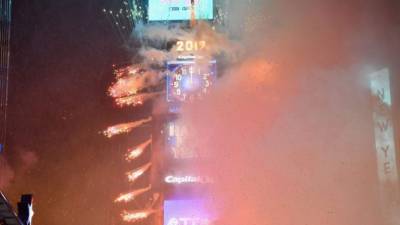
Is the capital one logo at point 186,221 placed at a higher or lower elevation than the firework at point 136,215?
lower

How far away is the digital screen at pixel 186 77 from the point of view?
14383 millimetres

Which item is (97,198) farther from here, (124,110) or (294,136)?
(294,136)

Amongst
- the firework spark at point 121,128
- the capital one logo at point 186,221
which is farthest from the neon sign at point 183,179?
the firework spark at point 121,128

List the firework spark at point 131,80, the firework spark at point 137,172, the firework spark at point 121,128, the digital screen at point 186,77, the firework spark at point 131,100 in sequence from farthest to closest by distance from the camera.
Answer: the firework spark at point 121,128, the firework spark at point 137,172, the digital screen at point 186,77, the firework spark at point 131,100, the firework spark at point 131,80

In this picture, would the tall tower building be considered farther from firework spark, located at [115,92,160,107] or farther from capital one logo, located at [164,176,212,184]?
capital one logo, located at [164,176,212,184]

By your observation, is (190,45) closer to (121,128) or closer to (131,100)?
(131,100)

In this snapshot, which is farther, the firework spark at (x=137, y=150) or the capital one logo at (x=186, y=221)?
the firework spark at (x=137, y=150)

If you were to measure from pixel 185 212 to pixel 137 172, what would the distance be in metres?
1.92

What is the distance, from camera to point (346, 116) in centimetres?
1112

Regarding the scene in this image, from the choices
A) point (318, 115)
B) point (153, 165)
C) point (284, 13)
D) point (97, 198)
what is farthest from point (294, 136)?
point (97, 198)

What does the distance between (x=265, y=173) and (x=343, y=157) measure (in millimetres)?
1969

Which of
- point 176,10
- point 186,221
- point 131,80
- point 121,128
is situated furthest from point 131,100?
point 186,221

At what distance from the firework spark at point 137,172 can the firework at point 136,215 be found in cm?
95

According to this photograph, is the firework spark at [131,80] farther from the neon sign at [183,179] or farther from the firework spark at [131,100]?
the neon sign at [183,179]
